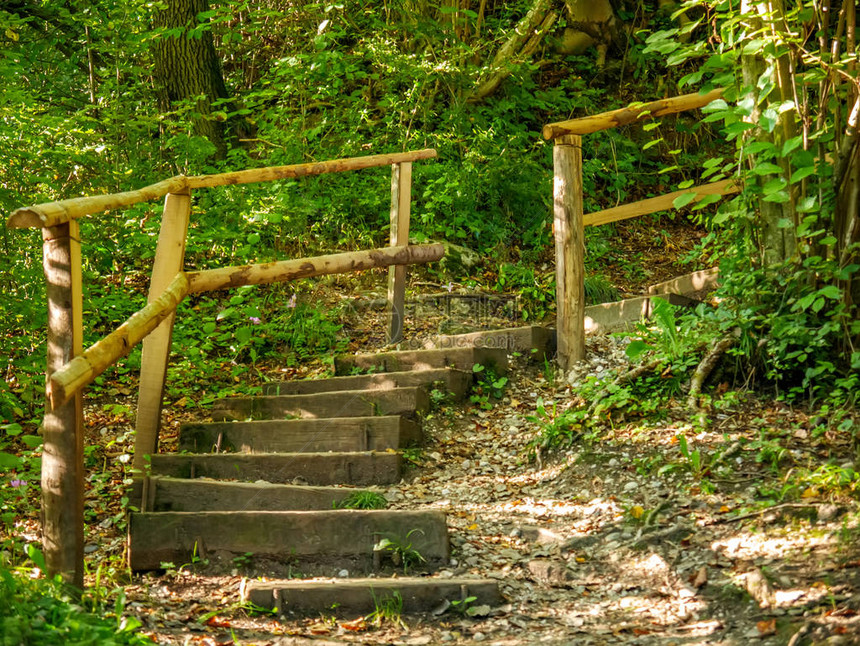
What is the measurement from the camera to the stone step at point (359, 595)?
129 inches

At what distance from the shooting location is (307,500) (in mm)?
4086

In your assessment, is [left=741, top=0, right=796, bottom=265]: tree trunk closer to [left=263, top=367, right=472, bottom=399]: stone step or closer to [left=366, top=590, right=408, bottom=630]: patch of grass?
[left=263, top=367, right=472, bottom=399]: stone step

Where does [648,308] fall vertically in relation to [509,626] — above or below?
above

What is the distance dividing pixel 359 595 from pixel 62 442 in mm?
1254

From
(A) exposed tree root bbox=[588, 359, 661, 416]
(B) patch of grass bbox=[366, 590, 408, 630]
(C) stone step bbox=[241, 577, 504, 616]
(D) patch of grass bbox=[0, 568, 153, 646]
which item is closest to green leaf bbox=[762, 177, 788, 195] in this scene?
(A) exposed tree root bbox=[588, 359, 661, 416]

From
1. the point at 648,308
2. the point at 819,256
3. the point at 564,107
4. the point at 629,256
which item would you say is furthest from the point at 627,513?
the point at 564,107

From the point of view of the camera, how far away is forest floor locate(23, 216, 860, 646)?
2.98 m

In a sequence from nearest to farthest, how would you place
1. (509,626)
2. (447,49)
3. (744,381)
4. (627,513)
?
(509,626) < (627,513) < (744,381) < (447,49)

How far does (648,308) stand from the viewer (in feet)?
18.3

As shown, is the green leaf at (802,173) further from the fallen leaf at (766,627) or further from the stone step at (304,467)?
the stone step at (304,467)

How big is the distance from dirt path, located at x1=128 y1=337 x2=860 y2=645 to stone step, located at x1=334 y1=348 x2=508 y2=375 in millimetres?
751

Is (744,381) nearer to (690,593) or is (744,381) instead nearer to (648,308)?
(648,308)

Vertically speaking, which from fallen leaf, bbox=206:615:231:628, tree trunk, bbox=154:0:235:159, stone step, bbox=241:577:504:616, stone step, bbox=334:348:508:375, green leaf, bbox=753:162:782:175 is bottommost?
fallen leaf, bbox=206:615:231:628

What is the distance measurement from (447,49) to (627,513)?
220 inches
